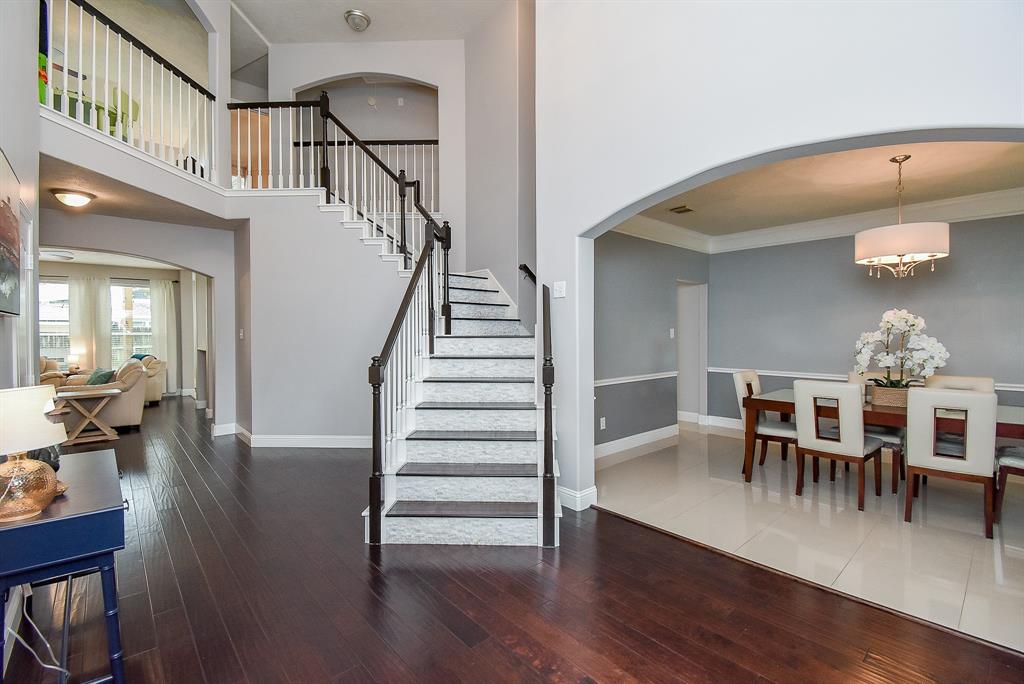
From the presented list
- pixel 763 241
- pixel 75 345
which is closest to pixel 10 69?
pixel 763 241

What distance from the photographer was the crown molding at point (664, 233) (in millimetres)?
5227

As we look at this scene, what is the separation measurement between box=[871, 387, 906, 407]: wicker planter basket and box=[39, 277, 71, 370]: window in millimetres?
12647

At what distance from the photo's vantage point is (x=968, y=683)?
1.70 metres

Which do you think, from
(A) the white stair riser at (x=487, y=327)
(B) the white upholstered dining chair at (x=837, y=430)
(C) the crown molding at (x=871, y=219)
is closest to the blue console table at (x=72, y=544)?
(A) the white stair riser at (x=487, y=327)

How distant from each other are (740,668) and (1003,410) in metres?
3.22

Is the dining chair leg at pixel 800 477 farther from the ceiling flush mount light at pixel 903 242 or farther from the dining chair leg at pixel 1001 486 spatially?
the ceiling flush mount light at pixel 903 242

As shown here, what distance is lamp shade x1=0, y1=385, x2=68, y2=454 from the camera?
1.39 meters

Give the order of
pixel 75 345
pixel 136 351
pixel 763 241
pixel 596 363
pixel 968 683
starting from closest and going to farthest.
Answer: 1. pixel 968 683
2. pixel 596 363
3. pixel 763 241
4. pixel 75 345
5. pixel 136 351

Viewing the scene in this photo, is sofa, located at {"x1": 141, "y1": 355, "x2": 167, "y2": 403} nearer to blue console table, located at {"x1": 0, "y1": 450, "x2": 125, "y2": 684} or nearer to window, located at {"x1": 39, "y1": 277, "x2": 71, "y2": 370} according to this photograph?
window, located at {"x1": 39, "y1": 277, "x2": 71, "y2": 370}

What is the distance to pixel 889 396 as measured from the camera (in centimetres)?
365

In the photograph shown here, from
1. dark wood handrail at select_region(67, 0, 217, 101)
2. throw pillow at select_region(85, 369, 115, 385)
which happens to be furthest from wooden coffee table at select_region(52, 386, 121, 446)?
dark wood handrail at select_region(67, 0, 217, 101)

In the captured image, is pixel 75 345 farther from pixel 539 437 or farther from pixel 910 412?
pixel 910 412

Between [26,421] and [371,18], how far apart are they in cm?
590

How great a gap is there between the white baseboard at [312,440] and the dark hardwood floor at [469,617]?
190cm
